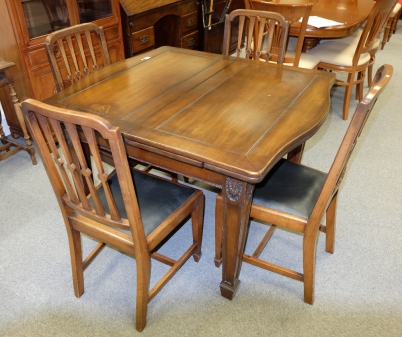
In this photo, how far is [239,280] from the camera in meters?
1.66

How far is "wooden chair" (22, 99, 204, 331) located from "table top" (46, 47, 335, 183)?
0.63 feet

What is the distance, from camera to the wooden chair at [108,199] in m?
1.05

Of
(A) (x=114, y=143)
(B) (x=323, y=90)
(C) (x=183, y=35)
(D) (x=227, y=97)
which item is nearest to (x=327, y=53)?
(C) (x=183, y=35)

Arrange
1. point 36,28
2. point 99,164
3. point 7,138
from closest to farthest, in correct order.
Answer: point 99,164 < point 36,28 < point 7,138

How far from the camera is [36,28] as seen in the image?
232cm

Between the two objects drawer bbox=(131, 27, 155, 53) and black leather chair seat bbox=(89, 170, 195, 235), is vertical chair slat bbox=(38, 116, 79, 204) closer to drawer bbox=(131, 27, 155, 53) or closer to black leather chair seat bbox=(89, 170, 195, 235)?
black leather chair seat bbox=(89, 170, 195, 235)

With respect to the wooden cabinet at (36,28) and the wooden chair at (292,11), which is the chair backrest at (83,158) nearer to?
the wooden cabinet at (36,28)

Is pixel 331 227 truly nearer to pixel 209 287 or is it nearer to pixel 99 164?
pixel 209 287

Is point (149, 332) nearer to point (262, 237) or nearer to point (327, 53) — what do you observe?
point (262, 237)

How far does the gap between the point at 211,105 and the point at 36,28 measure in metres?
1.47

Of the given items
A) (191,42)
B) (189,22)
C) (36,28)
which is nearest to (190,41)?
(191,42)

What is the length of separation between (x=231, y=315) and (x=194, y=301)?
0.17 metres

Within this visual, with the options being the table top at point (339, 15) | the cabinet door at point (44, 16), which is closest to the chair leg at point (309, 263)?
the table top at point (339, 15)

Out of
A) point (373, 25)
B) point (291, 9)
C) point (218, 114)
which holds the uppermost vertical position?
point (291, 9)
